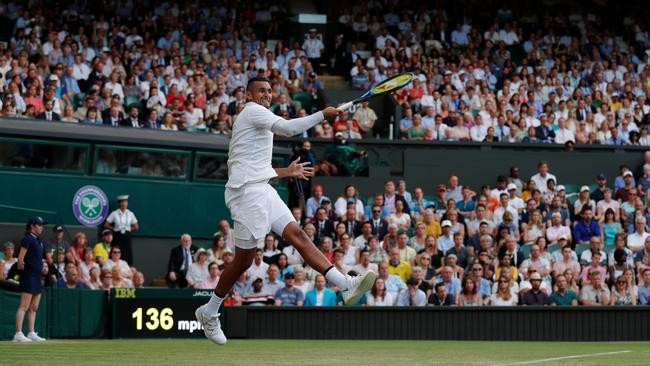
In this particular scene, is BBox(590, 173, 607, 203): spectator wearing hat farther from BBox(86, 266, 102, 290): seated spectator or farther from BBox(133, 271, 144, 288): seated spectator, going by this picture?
BBox(86, 266, 102, 290): seated spectator

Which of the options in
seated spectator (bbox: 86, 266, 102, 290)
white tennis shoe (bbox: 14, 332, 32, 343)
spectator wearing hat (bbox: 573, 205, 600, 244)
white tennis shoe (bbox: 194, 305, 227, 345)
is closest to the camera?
white tennis shoe (bbox: 194, 305, 227, 345)

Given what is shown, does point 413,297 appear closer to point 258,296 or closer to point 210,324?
point 258,296

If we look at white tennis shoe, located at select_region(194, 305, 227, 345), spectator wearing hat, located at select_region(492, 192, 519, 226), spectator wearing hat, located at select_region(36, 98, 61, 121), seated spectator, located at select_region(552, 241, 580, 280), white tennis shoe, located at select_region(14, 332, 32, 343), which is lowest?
white tennis shoe, located at select_region(14, 332, 32, 343)

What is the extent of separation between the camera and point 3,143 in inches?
872

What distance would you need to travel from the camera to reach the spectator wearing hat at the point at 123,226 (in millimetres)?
22406

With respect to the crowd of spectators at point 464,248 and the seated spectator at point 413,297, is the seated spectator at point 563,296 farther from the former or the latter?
the seated spectator at point 413,297

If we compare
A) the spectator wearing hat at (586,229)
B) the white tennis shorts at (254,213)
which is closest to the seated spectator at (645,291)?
the spectator wearing hat at (586,229)

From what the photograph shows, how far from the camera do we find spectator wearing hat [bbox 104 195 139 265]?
22.4 meters

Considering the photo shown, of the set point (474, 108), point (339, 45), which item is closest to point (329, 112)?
point (474, 108)

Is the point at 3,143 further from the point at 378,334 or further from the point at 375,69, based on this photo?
the point at 375,69

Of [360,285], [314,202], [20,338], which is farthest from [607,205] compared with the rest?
[360,285]

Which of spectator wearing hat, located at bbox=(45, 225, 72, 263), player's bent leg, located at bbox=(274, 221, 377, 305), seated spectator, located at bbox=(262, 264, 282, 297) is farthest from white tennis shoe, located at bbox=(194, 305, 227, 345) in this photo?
seated spectator, located at bbox=(262, 264, 282, 297)

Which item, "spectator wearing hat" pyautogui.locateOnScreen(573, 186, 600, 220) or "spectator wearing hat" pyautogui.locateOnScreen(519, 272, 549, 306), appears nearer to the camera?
"spectator wearing hat" pyautogui.locateOnScreen(519, 272, 549, 306)

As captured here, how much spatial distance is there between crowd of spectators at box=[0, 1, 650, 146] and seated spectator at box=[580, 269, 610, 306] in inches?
246
